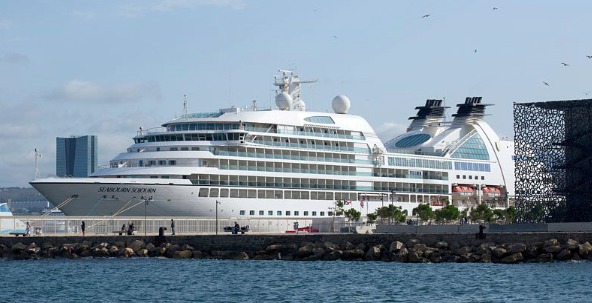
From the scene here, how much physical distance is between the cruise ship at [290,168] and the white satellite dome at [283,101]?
0.34ft

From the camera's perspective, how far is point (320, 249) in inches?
2393

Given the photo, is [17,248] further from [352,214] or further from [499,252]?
[352,214]

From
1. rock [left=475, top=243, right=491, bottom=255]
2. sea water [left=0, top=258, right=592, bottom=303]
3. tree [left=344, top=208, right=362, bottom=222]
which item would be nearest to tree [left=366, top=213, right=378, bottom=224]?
tree [left=344, top=208, right=362, bottom=222]

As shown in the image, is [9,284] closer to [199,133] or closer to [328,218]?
[199,133]

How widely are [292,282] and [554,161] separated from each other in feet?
90.1

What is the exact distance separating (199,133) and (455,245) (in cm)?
3369

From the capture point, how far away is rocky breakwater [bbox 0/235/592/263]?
183ft

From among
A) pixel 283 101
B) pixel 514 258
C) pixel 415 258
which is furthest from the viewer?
pixel 283 101

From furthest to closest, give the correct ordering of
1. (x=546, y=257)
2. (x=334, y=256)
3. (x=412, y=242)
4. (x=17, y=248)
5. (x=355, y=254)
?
(x=17, y=248)
(x=334, y=256)
(x=355, y=254)
(x=412, y=242)
(x=546, y=257)

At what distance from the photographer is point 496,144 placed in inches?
4471

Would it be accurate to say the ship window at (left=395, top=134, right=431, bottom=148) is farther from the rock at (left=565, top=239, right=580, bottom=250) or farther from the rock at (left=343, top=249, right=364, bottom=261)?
the rock at (left=565, top=239, right=580, bottom=250)

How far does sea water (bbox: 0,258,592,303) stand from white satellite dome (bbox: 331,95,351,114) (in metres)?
43.0

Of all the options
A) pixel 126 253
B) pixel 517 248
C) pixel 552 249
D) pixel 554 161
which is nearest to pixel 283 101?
pixel 554 161

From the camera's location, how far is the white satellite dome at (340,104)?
10169 centimetres
